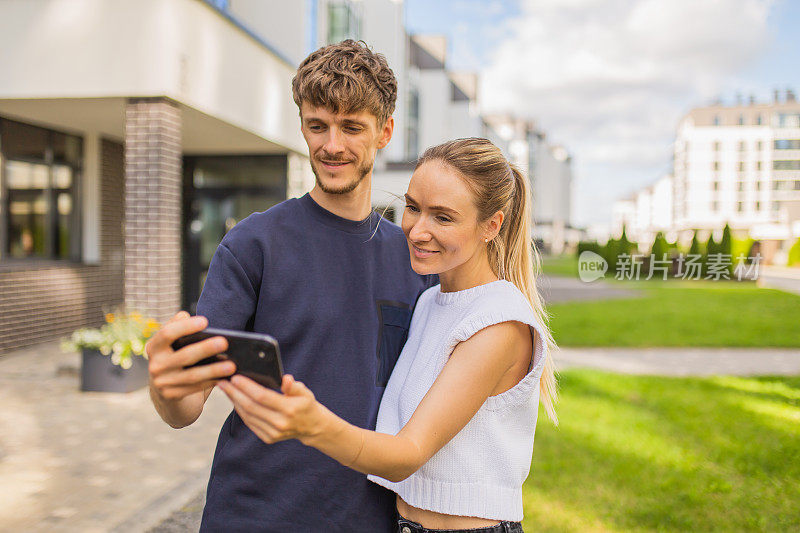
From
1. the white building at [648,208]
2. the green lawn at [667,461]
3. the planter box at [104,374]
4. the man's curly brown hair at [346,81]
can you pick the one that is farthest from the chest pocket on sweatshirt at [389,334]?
the white building at [648,208]

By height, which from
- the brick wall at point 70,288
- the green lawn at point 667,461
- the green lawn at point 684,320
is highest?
the brick wall at point 70,288

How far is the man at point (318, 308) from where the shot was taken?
1.62 meters

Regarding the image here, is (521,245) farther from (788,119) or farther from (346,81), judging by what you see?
(788,119)

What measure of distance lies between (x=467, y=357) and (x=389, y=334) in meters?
0.49

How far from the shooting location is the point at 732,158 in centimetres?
9594

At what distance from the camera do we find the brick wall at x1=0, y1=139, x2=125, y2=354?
339 inches

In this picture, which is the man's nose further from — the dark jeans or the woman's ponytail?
the dark jeans

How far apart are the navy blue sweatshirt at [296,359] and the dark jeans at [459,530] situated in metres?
0.11

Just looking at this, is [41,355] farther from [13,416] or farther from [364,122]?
[364,122]

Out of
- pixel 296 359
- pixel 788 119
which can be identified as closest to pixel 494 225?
pixel 296 359

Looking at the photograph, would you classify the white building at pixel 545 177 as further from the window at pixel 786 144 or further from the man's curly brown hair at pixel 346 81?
the man's curly brown hair at pixel 346 81

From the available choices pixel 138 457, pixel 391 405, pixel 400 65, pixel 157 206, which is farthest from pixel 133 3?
pixel 400 65

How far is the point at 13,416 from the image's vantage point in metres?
6.00

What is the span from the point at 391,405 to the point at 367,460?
46 cm
